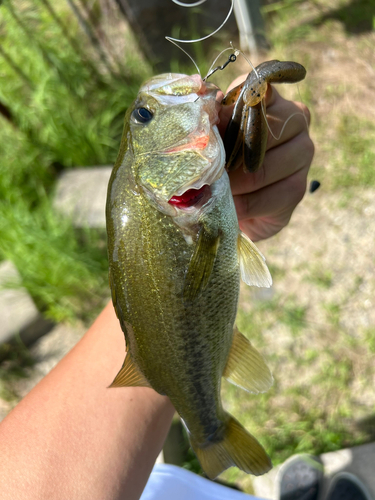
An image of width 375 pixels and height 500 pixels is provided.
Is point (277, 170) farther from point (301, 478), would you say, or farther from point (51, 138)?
point (51, 138)

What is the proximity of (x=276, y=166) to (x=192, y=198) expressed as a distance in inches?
18.9

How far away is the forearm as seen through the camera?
5.03 ft

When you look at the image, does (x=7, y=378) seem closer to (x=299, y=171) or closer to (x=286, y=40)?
(x=299, y=171)

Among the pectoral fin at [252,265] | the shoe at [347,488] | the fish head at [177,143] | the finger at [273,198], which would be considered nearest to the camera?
the fish head at [177,143]

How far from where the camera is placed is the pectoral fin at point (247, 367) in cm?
155

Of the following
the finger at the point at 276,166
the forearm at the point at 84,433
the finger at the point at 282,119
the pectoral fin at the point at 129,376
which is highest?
the finger at the point at 282,119

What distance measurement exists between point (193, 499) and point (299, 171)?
1.79 metres

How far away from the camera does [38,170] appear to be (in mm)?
3980

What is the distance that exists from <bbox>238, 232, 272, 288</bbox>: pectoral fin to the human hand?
12.4 inches

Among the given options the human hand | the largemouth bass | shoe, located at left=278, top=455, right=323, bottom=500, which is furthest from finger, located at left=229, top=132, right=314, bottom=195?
shoe, located at left=278, top=455, right=323, bottom=500

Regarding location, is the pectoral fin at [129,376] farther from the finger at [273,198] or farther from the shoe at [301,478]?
the shoe at [301,478]

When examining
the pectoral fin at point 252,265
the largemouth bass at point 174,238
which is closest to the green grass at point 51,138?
the largemouth bass at point 174,238

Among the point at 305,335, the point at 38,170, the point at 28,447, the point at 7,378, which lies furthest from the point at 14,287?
the point at 305,335

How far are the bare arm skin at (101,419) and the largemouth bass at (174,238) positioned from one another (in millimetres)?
302
